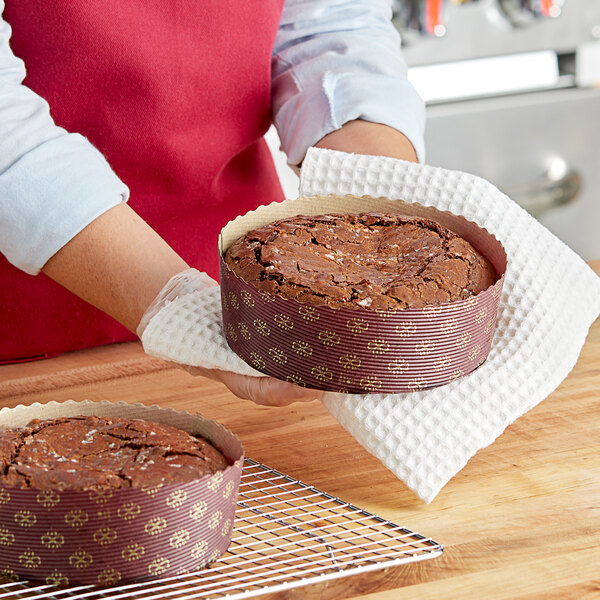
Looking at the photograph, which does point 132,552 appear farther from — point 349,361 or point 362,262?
point 362,262

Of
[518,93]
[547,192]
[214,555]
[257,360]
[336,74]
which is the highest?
[336,74]

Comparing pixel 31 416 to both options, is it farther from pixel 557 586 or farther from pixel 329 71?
pixel 329 71

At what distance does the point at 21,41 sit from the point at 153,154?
0.76ft

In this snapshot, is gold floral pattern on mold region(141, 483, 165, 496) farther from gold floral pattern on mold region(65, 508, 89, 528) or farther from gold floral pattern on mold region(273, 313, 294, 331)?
gold floral pattern on mold region(273, 313, 294, 331)

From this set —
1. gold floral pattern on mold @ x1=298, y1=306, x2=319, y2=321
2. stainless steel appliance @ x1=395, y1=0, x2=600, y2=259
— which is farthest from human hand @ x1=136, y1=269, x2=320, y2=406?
stainless steel appliance @ x1=395, y1=0, x2=600, y2=259

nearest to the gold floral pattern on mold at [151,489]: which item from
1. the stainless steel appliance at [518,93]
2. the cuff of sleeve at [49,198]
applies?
the cuff of sleeve at [49,198]

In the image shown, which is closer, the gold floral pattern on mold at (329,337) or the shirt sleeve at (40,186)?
the gold floral pattern on mold at (329,337)

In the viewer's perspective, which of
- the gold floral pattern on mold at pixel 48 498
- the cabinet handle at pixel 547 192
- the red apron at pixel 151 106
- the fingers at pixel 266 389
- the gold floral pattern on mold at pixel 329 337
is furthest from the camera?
the cabinet handle at pixel 547 192

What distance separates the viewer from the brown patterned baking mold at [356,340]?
74cm

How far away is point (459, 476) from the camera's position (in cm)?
90

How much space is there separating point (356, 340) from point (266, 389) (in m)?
0.16

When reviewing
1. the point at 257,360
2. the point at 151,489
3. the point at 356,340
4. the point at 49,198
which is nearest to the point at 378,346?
the point at 356,340

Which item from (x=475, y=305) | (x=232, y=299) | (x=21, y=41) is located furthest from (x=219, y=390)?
(x=21, y=41)

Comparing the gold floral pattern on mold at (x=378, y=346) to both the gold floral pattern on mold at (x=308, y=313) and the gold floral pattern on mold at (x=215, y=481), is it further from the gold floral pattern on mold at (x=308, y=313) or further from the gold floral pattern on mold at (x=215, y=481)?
the gold floral pattern on mold at (x=215, y=481)
